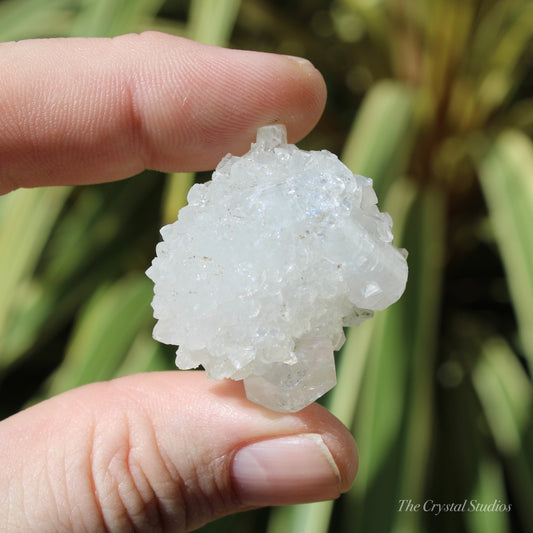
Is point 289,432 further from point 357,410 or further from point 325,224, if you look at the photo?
point 357,410

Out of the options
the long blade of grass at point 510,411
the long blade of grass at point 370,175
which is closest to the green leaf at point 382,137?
the long blade of grass at point 370,175

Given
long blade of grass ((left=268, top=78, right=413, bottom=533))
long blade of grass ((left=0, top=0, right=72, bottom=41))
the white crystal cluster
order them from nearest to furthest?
the white crystal cluster → long blade of grass ((left=268, top=78, right=413, bottom=533)) → long blade of grass ((left=0, top=0, right=72, bottom=41))

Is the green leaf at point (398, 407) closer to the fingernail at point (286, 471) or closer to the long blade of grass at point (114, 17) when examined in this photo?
the fingernail at point (286, 471)

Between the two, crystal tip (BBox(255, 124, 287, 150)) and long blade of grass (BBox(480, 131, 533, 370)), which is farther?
long blade of grass (BBox(480, 131, 533, 370))

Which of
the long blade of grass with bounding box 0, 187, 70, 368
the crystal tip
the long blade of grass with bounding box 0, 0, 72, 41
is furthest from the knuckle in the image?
the long blade of grass with bounding box 0, 0, 72, 41

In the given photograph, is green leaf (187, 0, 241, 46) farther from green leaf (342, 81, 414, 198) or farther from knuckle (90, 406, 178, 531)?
knuckle (90, 406, 178, 531)

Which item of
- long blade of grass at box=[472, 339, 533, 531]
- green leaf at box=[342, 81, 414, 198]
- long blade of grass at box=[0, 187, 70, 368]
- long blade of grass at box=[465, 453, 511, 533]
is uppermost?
green leaf at box=[342, 81, 414, 198]

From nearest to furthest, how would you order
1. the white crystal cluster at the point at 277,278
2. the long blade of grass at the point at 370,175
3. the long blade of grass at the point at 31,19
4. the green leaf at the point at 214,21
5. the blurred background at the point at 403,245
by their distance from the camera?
the white crystal cluster at the point at 277,278 → the long blade of grass at the point at 370,175 → the blurred background at the point at 403,245 → the green leaf at the point at 214,21 → the long blade of grass at the point at 31,19

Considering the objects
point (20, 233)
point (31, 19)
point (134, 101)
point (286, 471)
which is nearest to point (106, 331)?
point (20, 233)
